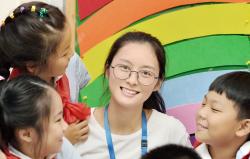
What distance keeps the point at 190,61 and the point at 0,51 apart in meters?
0.71

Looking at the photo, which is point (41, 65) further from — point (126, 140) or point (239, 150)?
point (239, 150)

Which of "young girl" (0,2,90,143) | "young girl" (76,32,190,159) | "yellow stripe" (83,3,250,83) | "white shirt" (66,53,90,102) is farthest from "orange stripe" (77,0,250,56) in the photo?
"young girl" (0,2,90,143)

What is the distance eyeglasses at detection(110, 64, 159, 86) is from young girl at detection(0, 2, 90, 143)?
142 mm

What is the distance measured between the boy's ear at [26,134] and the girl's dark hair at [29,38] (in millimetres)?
226

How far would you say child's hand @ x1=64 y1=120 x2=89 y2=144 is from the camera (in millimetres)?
1283

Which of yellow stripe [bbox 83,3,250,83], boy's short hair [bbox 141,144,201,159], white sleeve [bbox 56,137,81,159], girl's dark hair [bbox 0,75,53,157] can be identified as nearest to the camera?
boy's short hair [bbox 141,144,201,159]

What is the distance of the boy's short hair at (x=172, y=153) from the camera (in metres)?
0.81

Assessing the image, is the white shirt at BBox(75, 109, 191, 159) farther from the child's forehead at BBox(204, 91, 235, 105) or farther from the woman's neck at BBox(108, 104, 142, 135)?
the child's forehead at BBox(204, 91, 235, 105)

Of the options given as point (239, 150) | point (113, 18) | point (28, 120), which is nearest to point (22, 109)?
point (28, 120)

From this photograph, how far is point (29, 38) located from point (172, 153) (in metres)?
0.58

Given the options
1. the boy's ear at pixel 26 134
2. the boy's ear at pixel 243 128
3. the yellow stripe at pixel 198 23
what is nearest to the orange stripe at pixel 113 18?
the yellow stripe at pixel 198 23

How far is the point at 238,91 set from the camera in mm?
1254

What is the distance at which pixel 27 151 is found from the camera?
1104 mm

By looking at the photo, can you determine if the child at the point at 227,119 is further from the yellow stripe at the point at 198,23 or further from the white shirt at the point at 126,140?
the yellow stripe at the point at 198,23
